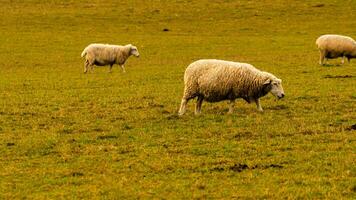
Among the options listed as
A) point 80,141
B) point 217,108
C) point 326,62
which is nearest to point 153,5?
point 326,62

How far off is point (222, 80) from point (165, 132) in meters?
2.48

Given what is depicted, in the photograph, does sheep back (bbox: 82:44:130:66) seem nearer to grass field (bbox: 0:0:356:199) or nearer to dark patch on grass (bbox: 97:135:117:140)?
grass field (bbox: 0:0:356:199)

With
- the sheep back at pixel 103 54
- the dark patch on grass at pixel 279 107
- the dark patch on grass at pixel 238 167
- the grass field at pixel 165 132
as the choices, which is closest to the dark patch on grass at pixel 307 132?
the grass field at pixel 165 132

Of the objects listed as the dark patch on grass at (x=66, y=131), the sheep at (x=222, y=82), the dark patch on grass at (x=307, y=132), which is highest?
the sheep at (x=222, y=82)

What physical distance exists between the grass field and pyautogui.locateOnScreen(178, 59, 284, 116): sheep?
50 cm

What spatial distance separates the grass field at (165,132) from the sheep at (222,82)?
0.50 meters

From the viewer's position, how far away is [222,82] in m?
16.5

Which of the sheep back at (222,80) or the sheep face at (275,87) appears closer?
the sheep back at (222,80)

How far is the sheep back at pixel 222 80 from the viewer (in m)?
16.5

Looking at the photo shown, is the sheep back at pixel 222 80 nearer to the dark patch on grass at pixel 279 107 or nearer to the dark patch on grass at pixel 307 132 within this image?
the dark patch on grass at pixel 279 107

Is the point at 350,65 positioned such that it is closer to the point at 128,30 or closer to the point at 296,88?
the point at 296,88

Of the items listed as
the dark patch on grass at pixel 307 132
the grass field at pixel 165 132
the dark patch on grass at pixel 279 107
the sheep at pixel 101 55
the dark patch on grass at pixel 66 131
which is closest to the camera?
the grass field at pixel 165 132

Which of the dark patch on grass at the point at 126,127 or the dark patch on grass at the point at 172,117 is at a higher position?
the dark patch on grass at the point at 126,127

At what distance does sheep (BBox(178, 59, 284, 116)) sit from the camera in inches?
649
